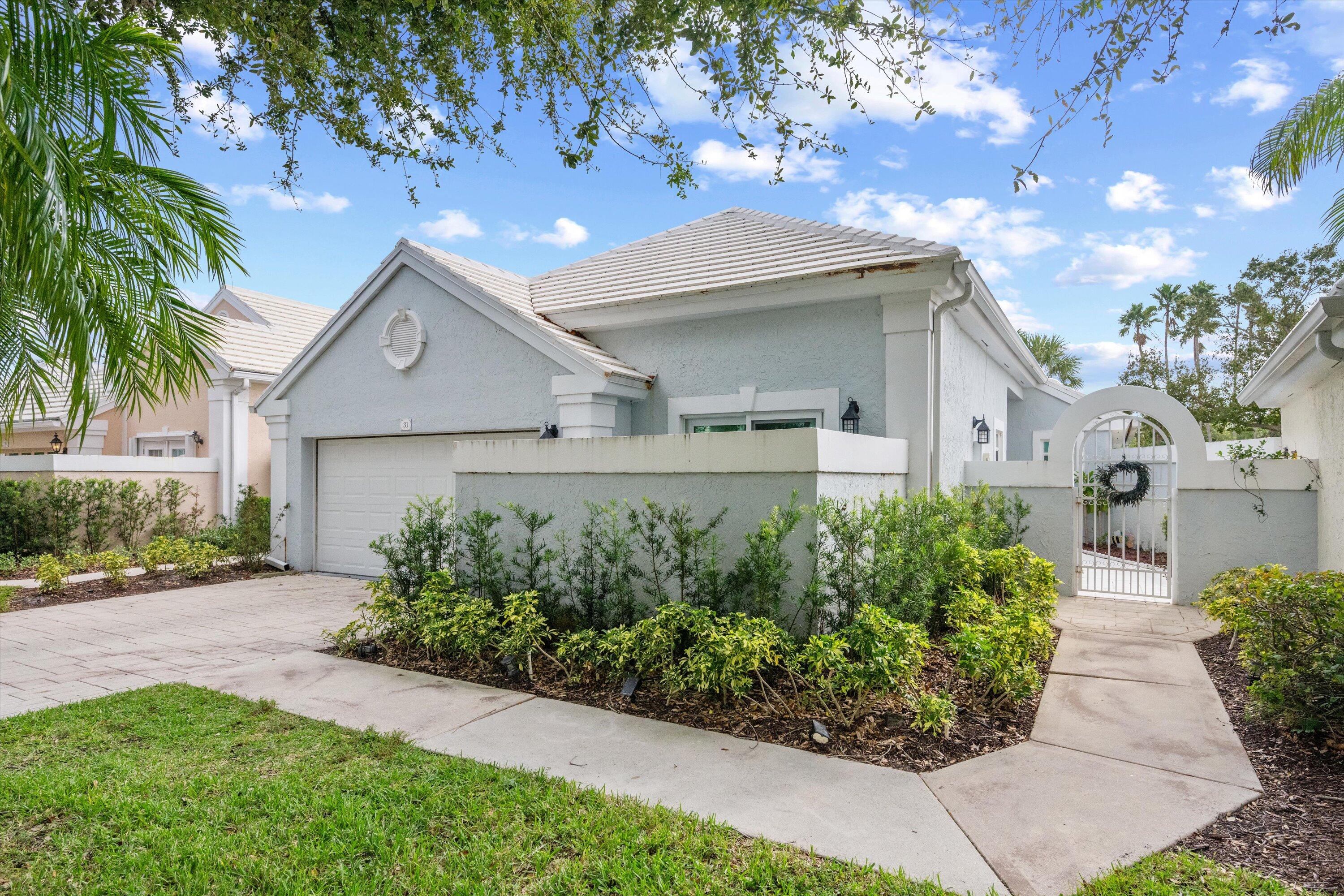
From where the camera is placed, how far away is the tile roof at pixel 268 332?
14.9 meters

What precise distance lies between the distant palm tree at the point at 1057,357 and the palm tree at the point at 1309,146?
2630cm

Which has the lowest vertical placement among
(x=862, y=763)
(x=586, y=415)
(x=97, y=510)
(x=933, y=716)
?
Answer: (x=862, y=763)

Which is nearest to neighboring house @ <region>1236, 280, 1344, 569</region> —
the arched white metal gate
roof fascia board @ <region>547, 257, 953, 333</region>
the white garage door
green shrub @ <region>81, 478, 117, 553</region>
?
the arched white metal gate

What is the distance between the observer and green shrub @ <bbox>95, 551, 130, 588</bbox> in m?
10.7

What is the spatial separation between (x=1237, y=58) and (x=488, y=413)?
Answer: 863 centimetres

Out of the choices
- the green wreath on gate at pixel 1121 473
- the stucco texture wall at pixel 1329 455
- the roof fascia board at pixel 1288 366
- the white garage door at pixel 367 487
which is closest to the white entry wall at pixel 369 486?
the white garage door at pixel 367 487

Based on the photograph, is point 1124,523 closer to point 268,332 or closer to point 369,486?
point 369,486

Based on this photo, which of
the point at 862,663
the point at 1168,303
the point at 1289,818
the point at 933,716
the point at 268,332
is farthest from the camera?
the point at 1168,303

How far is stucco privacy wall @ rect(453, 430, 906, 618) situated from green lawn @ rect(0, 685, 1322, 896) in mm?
2707

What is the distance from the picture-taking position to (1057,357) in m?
32.0

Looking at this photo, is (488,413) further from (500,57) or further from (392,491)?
(500,57)

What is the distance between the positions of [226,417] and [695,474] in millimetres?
12635

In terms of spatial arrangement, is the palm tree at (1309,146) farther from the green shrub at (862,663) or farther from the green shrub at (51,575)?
the green shrub at (51,575)

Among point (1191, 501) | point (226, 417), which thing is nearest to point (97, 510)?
point (226, 417)
